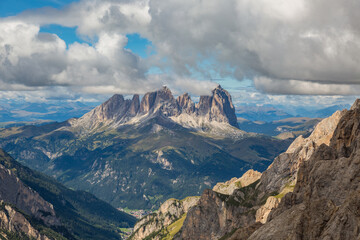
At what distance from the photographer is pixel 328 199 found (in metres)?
83.8

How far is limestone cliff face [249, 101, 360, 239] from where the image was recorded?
6762cm

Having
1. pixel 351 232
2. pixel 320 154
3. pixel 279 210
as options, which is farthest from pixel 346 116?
pixel 351 232

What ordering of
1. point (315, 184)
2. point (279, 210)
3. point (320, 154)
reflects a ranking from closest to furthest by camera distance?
point (315, 184) → point (279, 210) → point (320, 154)

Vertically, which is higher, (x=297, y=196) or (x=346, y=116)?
(x=346, y=116)

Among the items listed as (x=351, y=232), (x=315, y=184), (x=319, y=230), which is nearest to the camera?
(x=351, y=232)

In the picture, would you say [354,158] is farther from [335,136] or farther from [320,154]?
[335,136]

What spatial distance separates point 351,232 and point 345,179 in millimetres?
48480

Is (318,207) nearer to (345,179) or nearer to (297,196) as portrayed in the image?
(345,179)

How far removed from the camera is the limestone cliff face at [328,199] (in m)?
67.6

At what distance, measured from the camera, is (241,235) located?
116m

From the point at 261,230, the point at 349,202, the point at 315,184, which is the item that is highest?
the point at 349,202

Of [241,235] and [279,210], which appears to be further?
[279,210]

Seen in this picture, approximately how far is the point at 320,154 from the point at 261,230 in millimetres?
76938

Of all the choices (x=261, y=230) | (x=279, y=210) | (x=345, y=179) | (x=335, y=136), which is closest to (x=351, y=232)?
(x=261, y=230)
